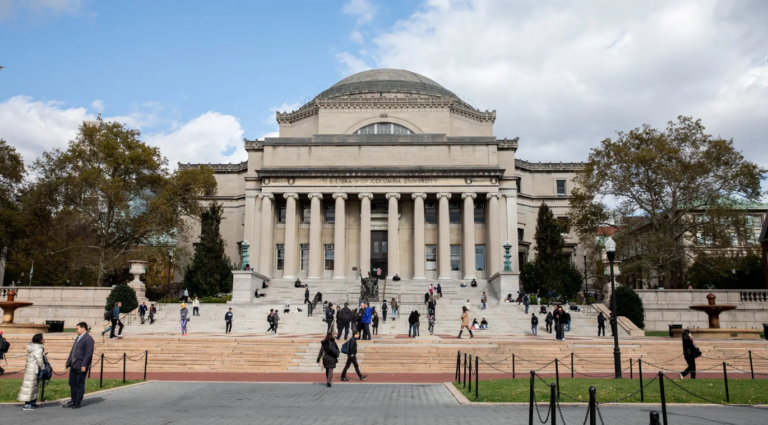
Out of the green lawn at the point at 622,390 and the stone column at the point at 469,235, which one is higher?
the stone column at the point at 469,235

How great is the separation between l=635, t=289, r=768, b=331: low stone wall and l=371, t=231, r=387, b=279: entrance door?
81.9 feet

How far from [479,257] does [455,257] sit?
7.50 ft

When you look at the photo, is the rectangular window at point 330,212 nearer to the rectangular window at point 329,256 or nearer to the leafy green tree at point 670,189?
the rectangular window at point 329,256

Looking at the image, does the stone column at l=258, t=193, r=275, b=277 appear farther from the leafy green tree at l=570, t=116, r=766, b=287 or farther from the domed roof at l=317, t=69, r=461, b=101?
the leafy green tree at l=570, t=116, r=766, b=287

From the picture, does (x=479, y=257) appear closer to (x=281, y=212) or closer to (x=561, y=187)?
(x=561, y=187)

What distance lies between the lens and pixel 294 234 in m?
55.4

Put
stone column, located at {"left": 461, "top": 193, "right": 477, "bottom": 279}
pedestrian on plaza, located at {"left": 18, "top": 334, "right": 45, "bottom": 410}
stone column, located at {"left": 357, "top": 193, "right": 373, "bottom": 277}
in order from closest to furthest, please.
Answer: pedestrian on plaza, located at {"left": 18, "top": 334, "right": 45, "bottom": 410} < stone column, located at {"left": 461, "top": 193, "right": 477, "bottom": 279} < stone column, located at {"left": 357, "top": 193, "right": 373, "bottom": 277}

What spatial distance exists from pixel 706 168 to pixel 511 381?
31.9 m

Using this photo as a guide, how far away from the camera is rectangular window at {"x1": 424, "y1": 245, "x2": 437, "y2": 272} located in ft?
187

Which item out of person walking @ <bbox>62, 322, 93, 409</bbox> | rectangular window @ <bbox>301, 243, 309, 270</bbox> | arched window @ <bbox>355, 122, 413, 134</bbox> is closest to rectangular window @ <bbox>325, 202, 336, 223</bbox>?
rectangular window @ <bbox>301, 243, 309, 270</bbox>

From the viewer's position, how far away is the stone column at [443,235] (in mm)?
54375

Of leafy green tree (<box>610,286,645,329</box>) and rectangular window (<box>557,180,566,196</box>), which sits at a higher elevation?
rectangular window (<box>557,180,566,196</box>)

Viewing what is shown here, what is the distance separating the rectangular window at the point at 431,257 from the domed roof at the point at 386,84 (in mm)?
19582

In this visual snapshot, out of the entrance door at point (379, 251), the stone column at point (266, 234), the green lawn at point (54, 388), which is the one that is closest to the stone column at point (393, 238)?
the entrance door at point (379, 251)
